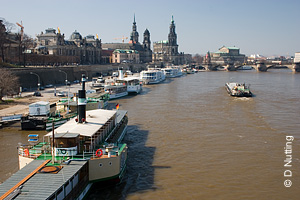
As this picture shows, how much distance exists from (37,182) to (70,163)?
2.93 m

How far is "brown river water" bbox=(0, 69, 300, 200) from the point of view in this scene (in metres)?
20.0

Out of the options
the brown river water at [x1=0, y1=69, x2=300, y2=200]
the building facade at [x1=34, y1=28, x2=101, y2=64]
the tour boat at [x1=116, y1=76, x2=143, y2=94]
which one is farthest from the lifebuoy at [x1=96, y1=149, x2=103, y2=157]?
the building facade at [x1=34, y1=28, x2=101, y2=64]

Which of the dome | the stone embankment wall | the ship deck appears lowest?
the ship deck

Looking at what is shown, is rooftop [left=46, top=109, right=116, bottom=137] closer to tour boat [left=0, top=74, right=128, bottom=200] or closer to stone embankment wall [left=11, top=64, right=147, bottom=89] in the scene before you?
tour boat [left=0, top=74, right=128, bottom=200]

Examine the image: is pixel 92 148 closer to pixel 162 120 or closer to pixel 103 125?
pixel 103 125

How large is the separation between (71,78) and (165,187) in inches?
2978

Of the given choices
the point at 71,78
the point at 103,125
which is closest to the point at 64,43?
the point at 71,78

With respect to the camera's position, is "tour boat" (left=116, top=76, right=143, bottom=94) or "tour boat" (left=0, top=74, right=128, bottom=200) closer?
"tour boat" (left=0, top=74, right=128, bottom=200)

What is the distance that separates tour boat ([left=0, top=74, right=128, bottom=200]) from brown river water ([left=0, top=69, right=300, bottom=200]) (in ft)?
5.39

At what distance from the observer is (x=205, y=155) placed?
2617 cm
